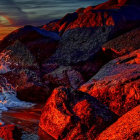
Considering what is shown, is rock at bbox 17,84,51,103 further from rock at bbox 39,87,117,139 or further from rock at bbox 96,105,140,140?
rock at bbox 96,105,140,140

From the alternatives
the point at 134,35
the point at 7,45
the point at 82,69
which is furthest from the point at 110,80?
the point at 7,45

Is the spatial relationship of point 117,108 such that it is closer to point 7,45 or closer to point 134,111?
point 134,111

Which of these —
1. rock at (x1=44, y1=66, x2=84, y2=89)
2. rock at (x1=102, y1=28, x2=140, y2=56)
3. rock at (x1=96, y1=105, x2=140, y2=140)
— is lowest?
rock at (x1=44, y1=66, x2=84, y2=89)

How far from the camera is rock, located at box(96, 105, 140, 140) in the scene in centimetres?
307

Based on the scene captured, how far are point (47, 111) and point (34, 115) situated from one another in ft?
3.28

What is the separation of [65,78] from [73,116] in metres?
2.87

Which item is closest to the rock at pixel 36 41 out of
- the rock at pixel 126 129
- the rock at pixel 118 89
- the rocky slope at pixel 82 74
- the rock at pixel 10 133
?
the rocky slope at pixel 82 74

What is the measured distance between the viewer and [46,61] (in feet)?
24.2

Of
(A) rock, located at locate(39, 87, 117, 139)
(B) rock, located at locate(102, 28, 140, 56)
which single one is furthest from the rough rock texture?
(A) rock, located at locate(39, 87, 117, 139)

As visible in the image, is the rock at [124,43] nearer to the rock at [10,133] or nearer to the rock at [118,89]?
the rock at [118,89]

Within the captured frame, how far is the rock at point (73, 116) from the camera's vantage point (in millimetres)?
3678

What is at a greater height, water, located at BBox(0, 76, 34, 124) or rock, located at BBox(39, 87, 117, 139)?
rock, located at BBox(39, 87, 117, 139)

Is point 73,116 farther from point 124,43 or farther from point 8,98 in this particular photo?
point 124,43

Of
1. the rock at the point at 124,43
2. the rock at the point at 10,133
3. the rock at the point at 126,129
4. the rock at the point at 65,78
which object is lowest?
the rock at the point at 65,78
